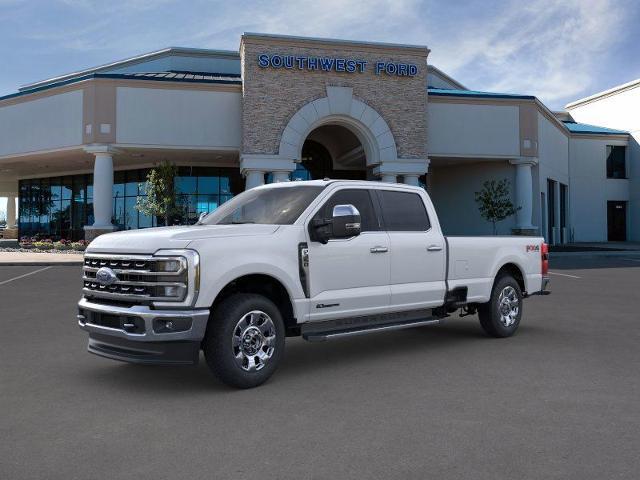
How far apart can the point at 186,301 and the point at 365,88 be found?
84.2 feet

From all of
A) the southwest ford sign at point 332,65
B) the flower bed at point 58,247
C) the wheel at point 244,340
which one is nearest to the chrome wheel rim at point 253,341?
the wheel at point 244,340

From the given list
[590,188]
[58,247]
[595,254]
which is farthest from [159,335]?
[590,188]

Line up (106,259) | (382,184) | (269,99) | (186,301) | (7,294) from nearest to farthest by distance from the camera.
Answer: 1. (186,301)
2. (106,259)
3. (382,184)
4. (7,294)
5. (269,99)

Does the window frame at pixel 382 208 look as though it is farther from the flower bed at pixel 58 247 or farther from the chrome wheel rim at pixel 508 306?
the flower bed at pixel 58 247

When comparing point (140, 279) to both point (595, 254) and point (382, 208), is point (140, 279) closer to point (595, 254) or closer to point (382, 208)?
point (382, 208)

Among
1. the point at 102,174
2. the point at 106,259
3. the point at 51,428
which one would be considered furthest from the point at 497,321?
the point at 102,174

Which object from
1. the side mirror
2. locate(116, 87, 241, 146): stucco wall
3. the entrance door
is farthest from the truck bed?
the entrance door

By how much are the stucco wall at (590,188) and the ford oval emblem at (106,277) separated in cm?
4332

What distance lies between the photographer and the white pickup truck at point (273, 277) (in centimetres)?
A: 554

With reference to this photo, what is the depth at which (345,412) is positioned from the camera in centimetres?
505

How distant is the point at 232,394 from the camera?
5.62m

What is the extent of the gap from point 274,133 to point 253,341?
77.8 ft

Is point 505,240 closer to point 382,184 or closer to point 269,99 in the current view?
point 382,184

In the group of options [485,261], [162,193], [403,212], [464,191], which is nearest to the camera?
[403,212]
